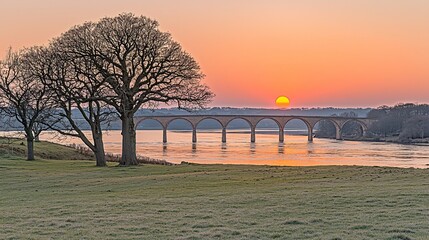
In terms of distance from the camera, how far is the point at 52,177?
79.9 ft

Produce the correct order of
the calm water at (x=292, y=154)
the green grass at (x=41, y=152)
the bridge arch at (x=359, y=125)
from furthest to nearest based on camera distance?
the bridge arch at (x=359, y=125), the calm water at (x=292, y=154), the green grass at (x=41, y=152)

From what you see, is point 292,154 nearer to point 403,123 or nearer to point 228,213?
point 228,213

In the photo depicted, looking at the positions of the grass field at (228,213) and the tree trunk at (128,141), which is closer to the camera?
the grass field at (228,213)

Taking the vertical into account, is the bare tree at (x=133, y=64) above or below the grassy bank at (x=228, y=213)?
above

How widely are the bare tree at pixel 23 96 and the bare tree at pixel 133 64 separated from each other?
6.90 m

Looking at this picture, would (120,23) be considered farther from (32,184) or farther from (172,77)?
(32,184)

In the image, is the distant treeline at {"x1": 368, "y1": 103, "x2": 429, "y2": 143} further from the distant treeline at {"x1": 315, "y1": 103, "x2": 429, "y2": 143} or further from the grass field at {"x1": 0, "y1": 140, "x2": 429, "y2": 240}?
the grass field at {"x1": 0, "y1": 140, "x2": 429, "y2": 240}

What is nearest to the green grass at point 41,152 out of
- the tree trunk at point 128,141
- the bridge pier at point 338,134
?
the tree trunk at point 128,141

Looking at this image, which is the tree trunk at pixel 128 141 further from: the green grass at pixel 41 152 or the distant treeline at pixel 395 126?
the distant treeline at pixel 395 126

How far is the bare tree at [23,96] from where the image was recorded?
38.7m

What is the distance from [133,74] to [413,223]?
25453 mm

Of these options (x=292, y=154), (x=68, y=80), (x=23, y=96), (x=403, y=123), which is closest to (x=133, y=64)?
(x=68, y=80)

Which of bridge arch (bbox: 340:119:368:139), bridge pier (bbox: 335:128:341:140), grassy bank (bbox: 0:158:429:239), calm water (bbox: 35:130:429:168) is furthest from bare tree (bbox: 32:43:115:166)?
bridge arch (bbox: 340:119:368:139)

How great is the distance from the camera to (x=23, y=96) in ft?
135
